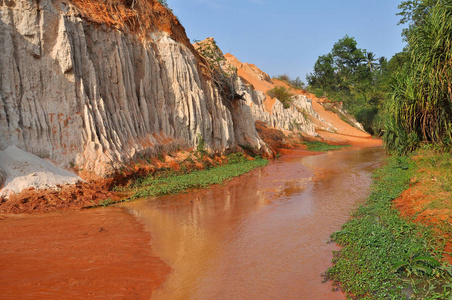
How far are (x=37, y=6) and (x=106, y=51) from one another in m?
2.92

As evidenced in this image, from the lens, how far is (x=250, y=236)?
6.66 m

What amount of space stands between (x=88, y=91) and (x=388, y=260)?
37.5 ft

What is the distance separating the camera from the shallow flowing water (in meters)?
4.68

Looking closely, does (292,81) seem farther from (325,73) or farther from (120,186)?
(120,186)

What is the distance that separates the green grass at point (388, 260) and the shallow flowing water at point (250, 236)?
299 millimetres

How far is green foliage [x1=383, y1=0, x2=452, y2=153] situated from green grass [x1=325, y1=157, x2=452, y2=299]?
17.6ft

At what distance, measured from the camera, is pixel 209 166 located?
16.0 meters

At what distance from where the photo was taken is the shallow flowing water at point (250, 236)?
15.4 feet

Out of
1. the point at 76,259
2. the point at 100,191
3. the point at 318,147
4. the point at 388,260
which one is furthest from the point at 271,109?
the point at 76,259

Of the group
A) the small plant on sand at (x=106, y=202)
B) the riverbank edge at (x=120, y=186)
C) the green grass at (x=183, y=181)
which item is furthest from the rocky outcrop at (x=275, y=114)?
the small plant on sand at (x=106, y=202)

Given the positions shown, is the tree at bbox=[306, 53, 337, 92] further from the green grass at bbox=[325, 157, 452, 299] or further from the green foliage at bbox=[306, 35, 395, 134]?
the green grass at bbox=[325, 157, 452, 299]

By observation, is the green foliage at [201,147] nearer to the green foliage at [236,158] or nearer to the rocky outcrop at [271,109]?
the green foliage at [236,158]

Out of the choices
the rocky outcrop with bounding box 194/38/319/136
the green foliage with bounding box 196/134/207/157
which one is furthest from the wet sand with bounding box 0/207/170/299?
the rocky outcrop with bounding box 194/38/319/136

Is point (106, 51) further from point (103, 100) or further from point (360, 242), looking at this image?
point (360, 242)
